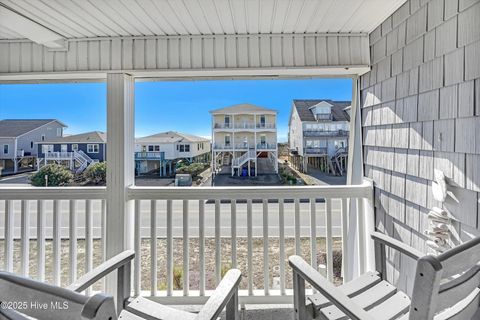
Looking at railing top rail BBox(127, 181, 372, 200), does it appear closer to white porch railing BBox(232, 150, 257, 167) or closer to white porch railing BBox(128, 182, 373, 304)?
white porch railing BBox(128, 182, 373, 304)

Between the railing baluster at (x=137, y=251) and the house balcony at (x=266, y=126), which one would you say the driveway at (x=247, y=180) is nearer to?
the house balcony at (x=266, y=126)

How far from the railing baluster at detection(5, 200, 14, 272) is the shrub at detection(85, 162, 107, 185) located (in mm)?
662

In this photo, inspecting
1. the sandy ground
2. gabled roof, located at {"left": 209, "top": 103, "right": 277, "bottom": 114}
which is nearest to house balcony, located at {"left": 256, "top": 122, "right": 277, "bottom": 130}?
gabled roof, located at {"left": 209, "top": 103, "right": 277, "bottom": 114}

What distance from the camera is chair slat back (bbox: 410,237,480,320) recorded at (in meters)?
0.91

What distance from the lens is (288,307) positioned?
2.30 m

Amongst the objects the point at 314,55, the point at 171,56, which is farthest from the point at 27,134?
the point at 314,55

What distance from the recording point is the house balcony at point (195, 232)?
2.35 m

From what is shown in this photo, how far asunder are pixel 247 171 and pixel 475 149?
151cm

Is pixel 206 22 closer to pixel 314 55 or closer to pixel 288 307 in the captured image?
pixel 314 55

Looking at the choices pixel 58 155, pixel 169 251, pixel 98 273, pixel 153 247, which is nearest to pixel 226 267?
pixel 169 251

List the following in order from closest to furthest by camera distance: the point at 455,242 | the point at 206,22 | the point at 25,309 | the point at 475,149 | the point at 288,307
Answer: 1. the point at 25,309
2. the point at 475,149
3. the point at 455,242
4. the point at 206,22
5. the point at 288,307

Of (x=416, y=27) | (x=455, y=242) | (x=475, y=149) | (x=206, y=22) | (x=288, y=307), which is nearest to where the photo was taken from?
(x=475, y=149)

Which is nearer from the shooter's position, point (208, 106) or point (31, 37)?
point (31, 37)

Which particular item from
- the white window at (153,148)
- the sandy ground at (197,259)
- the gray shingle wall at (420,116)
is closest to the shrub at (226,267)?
the sandy ground at (197,259)
